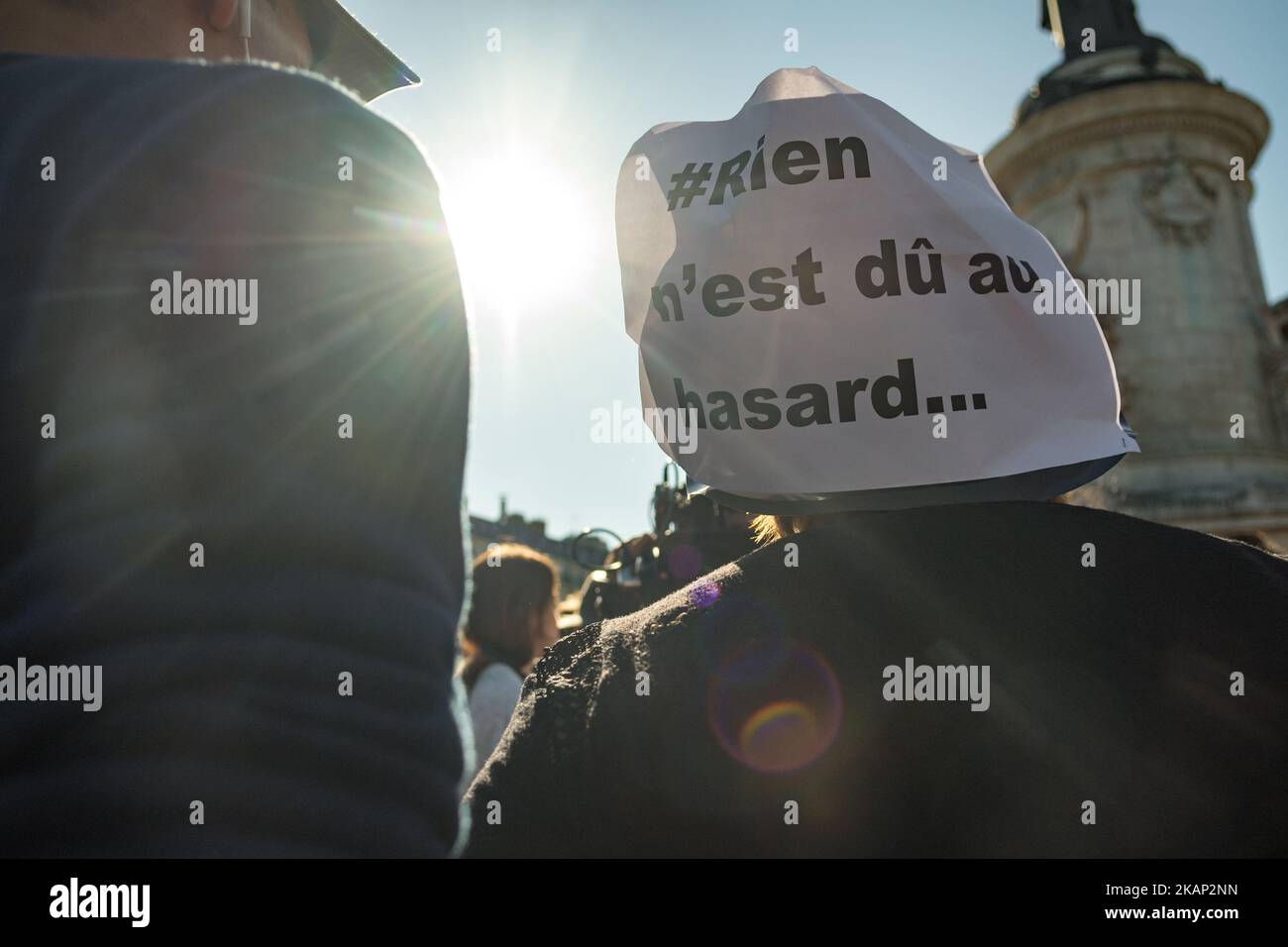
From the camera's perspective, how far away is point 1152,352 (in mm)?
11469

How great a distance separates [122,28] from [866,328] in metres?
1.31

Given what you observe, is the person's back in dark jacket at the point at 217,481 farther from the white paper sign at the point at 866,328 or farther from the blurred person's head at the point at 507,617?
the blurred person's head at the point at 507,617

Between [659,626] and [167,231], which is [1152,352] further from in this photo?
[167,231]

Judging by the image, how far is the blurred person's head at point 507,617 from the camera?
3.88 m

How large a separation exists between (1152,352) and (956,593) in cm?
1191

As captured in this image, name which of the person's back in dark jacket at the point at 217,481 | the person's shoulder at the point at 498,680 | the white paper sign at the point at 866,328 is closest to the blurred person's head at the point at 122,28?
the person's back in dark jacket at the point at 217,481

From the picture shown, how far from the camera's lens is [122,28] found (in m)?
1.26

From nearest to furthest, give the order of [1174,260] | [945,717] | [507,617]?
1. [945,717]
2. [507,617]
3. [1174,260]

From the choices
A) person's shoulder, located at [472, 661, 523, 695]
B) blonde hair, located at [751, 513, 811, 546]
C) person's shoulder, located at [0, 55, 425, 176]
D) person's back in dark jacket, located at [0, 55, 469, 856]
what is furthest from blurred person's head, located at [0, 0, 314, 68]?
person's shoulder, located at [472, 661, 523, 695]

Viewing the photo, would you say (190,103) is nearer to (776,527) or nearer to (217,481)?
(217,481)

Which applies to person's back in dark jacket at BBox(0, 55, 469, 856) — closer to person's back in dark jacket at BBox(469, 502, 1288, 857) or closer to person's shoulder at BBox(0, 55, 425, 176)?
person's shoulder at BBox(0, 55, 425, 176)

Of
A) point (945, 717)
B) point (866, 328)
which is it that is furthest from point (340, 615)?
point (866, 328)
